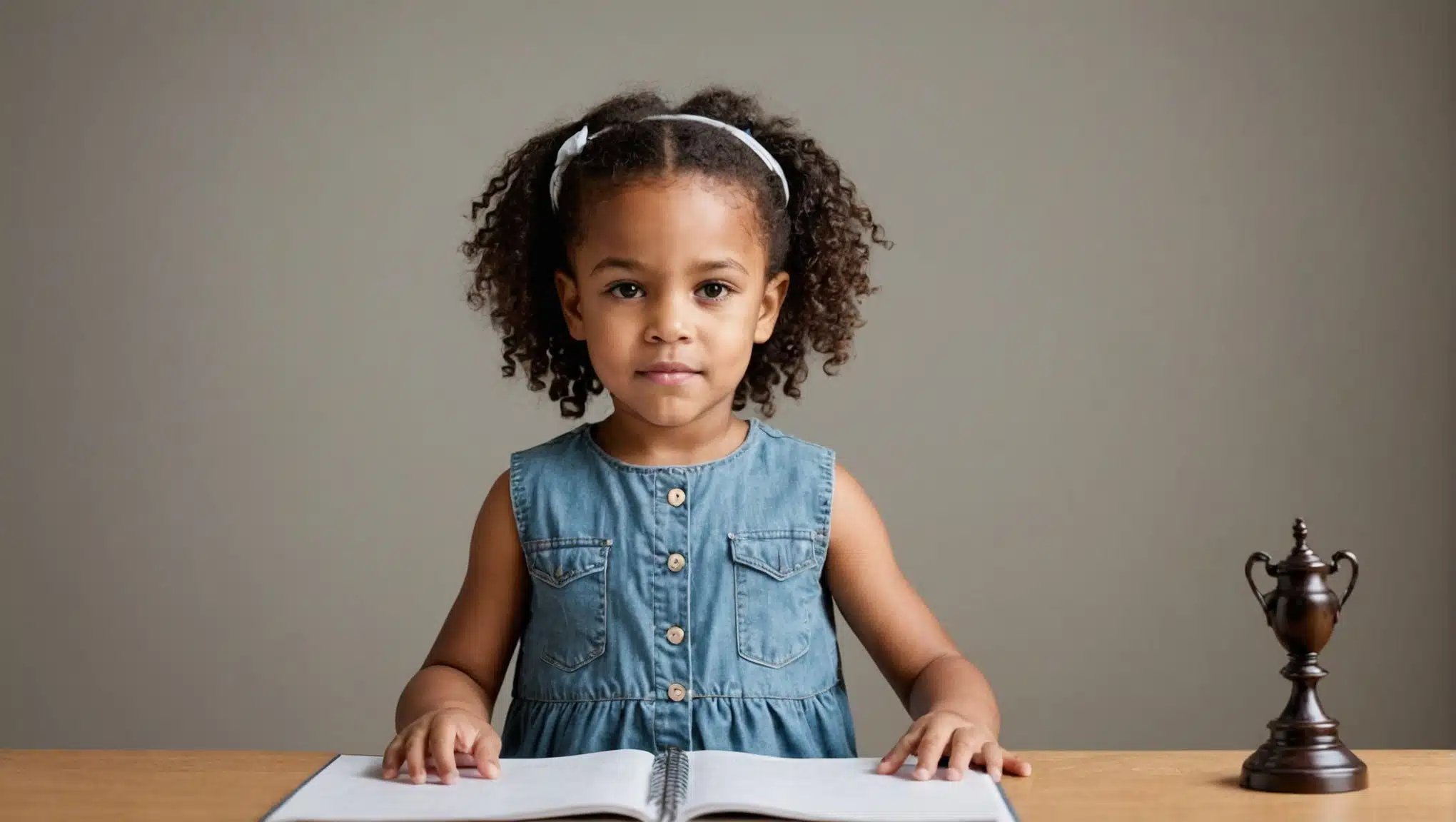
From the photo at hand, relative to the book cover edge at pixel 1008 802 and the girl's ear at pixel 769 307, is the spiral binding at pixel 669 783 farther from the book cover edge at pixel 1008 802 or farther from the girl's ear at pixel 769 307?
the girl's ear at pixel 769 307

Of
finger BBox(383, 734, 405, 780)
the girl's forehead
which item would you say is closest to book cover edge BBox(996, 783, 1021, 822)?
finger BBox(383, 734, 405, 780)

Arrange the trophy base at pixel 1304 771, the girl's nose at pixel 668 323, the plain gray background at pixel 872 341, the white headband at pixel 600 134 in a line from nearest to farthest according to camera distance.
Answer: the trophy base at pixel 1304 771, the girl's nose at pixel 668 323, the white headband at pixel 600 134, the plain gray background at pixel 872 341

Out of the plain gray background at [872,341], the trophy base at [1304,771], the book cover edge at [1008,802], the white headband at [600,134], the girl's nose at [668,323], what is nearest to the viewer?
the book cover edge at [1008,802]

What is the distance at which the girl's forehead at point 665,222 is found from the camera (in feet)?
5.08

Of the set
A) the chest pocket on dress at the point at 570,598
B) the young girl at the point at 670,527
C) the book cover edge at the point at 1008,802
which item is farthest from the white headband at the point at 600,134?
the book cover edge at the point at 1008,802

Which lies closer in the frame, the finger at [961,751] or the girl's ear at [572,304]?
the finger at [961,751]

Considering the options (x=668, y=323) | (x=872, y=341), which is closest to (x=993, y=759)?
(x=668, y=323)

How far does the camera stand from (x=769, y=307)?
1.73 meters

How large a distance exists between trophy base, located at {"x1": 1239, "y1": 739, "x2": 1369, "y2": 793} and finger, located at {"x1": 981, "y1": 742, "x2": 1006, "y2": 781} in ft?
0.61

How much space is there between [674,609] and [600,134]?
0.47m

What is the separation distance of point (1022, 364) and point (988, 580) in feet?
1.42

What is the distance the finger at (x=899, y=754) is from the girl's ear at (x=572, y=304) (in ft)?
1.79

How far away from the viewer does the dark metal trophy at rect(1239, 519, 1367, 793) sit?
124cm

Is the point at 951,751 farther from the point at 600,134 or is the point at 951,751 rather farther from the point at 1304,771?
the point at 600,134
